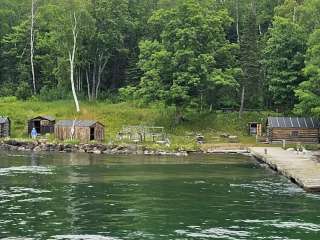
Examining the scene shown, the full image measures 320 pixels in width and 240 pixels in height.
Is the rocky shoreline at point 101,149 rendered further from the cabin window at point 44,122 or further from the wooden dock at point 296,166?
the cabin window at point 44,122

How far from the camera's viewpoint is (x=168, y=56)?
71000 millimetres

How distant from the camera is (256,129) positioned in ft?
229

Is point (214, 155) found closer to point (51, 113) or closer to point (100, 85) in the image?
point (51, 113)

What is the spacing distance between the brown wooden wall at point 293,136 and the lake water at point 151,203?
22.3 m

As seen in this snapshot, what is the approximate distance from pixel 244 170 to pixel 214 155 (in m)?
13.1

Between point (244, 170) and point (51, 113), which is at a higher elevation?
point (51, 113)

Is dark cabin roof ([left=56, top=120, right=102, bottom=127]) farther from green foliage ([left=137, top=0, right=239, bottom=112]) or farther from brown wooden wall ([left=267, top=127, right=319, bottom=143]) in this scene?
brown wooden wall ([left=267, top=127, right=319, bottom=143])

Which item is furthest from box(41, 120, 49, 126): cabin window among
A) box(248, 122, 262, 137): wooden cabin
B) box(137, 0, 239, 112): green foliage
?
box(248, 122, 262, 137): wooden cabin

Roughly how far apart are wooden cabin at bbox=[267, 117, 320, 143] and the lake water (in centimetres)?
2225

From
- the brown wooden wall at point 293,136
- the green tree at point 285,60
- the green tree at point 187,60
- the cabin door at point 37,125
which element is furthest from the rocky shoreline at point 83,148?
the green tree at point 285,60

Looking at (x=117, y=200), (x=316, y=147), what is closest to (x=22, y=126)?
(x=316, y=147)

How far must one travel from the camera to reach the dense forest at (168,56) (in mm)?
70188

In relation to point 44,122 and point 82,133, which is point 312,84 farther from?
point 44,122

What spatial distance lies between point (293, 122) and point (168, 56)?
16.8 meters
